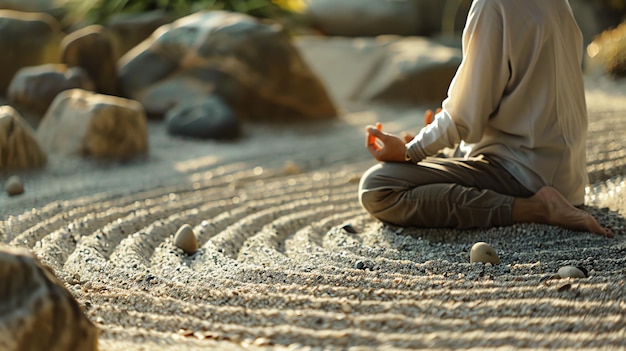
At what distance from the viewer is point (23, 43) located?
588 centimetres

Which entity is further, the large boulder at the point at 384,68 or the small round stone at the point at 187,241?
the large boulder at the point at 384,68

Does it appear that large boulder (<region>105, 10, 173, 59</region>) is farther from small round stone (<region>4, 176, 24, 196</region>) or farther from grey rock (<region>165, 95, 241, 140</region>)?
small round stone (<region>4, 176, 24, 196</region>)

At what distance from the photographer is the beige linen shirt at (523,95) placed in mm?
2484

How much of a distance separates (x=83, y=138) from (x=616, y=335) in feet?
11.1

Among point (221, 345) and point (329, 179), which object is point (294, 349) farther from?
point (329, 179)

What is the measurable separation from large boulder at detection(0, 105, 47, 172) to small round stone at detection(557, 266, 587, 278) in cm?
284

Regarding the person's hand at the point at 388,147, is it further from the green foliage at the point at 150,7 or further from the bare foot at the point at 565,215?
the green foliage at the point at 150,7

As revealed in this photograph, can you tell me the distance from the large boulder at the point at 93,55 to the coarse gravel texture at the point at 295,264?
1.43m

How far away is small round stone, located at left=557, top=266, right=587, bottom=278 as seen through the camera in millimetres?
2064

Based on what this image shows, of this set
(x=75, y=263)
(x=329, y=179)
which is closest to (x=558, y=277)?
(x=75, y=263)

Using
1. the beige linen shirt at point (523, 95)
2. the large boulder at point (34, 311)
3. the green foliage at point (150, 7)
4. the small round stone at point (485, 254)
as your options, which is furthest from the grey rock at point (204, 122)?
the large boulder at point (34, 311)

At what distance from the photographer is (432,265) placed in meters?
2.25

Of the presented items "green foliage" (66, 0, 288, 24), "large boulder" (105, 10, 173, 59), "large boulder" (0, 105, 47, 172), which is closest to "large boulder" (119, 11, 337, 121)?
"large boulder" (105, 10, 173, 59)

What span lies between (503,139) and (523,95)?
182mm
